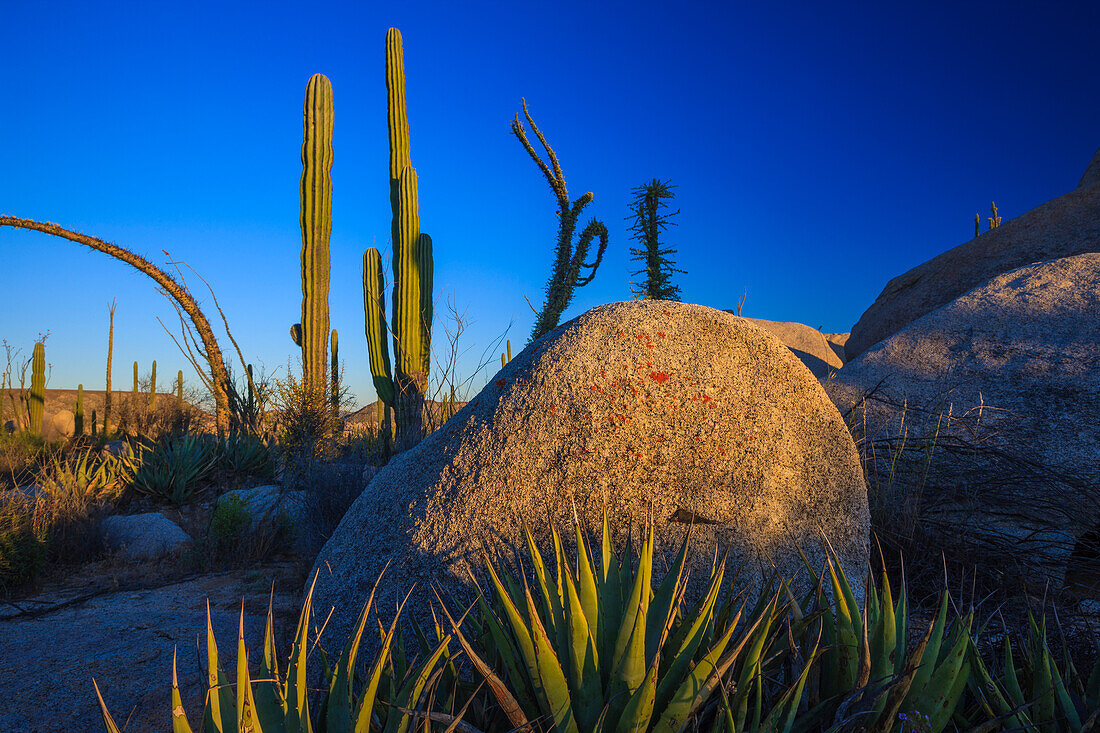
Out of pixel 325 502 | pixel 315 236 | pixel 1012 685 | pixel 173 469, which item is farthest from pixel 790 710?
pixel 315 236

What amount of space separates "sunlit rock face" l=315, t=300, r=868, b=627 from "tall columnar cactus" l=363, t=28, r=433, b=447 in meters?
6.21

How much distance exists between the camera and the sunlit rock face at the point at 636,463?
8.79ft

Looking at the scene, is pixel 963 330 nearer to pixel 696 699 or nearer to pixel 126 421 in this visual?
pixel 696 699

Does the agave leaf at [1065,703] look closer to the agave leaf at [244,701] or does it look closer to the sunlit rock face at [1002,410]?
the sunlit rock face at [1002,410]

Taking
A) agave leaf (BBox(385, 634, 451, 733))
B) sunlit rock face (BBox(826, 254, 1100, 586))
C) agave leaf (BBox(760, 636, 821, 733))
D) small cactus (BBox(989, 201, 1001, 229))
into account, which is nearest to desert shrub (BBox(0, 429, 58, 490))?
agave leaf (BBox(385, 634, 451, 733))

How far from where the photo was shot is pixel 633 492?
2.69 metres

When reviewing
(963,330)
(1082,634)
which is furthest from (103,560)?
(963,330)

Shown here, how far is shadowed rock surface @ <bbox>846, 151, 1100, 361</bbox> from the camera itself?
6645 mm

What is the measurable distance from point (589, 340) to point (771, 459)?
1038 mm

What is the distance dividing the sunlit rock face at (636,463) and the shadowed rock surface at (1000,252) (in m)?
5.02

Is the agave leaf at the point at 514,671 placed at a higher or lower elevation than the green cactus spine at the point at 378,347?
lower

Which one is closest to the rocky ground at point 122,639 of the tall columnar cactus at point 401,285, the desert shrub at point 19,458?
the tall columnar cactus at point 401,285

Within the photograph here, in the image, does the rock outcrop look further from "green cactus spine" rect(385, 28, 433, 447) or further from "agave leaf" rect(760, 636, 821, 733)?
"agave leaf" rect(760, 636, 821, 733)

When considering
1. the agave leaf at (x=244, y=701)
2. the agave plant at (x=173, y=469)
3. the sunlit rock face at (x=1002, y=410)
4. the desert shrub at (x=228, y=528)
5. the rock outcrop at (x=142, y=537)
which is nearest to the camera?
the agave leaf at (x=244, y=701)
